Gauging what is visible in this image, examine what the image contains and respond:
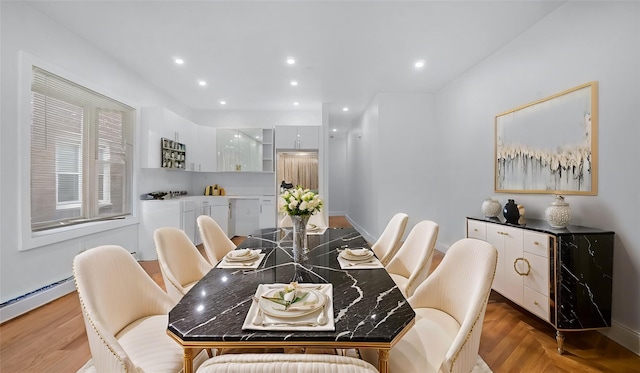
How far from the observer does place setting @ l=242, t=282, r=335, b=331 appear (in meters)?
1.02

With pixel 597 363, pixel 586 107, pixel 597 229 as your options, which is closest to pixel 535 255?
pixel 597 229

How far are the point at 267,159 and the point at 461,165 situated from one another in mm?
3683

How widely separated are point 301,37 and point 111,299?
117 inches

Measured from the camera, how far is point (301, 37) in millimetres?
3143

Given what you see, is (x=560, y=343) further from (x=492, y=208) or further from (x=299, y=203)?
(x=299, y=203)

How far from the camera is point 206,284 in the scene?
143 centimetres

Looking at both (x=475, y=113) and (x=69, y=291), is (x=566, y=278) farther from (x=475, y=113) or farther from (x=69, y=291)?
(x=69, y=291)

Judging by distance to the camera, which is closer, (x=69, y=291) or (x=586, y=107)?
(x=586, y=107)

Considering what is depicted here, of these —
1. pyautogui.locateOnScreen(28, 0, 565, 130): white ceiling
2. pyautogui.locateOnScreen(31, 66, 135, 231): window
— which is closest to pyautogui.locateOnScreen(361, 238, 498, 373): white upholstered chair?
pyautogui.locateOnScreen(28, 0, 565, 130): white ceiling

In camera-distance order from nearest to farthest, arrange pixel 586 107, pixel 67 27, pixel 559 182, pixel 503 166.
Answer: pixel 586 107 → pixel 559 182 → pixel 67 27 → pixel 503 166

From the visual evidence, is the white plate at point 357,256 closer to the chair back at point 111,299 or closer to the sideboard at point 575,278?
the chair back at point 111,299

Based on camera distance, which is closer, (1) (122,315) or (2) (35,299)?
(1) (122,315)

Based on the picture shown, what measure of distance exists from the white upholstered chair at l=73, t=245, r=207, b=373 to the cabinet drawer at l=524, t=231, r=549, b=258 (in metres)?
2.46

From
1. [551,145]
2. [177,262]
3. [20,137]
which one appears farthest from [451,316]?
[20,137]
